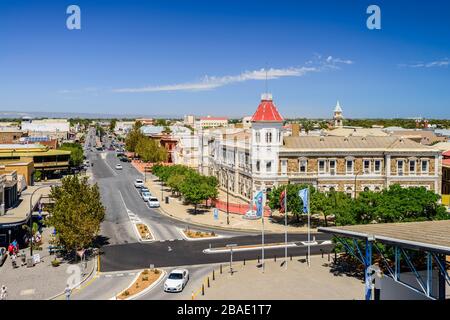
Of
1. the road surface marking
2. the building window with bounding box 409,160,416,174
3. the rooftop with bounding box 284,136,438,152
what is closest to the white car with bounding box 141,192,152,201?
the rooftop with bounding box 284,136,438,152

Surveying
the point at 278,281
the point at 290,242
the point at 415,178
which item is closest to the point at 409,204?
the point at 290,242

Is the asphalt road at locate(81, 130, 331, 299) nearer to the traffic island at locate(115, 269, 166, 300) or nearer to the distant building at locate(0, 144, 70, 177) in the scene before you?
the traffic island at locate(115, 269, 166, 300)

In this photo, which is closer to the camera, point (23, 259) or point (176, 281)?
point (176, 281)

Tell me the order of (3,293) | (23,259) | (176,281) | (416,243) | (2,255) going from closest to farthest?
(416,243), (3,293), (176,281), (23,259), (2,255)

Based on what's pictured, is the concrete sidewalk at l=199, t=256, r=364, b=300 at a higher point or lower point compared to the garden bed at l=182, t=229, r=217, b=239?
higher

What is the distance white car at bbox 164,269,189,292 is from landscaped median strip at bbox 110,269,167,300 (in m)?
1.38

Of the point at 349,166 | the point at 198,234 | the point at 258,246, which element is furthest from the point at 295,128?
the point at 258,246

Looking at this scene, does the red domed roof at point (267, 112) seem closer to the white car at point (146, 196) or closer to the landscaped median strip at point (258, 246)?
the white car at point (146, 196)

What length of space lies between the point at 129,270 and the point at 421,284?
23071 millimetres

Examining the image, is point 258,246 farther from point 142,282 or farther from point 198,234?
point 142,282

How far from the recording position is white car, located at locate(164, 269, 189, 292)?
1249 inches

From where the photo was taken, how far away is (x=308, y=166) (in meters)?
66.6

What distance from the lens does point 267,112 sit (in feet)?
216
